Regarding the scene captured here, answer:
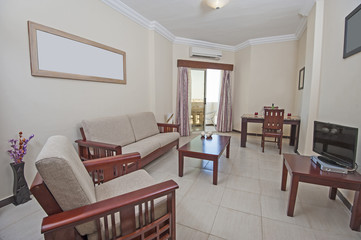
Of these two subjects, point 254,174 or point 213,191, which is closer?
point 213,191

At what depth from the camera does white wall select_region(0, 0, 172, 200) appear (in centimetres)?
158

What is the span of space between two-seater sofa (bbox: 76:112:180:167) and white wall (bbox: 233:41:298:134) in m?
2.74

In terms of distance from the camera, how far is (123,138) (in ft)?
8.17

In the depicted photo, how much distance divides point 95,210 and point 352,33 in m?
2.71

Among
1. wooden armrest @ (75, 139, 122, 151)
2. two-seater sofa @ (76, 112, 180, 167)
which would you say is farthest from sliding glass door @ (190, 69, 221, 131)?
wooden armrest @ (75, 139, 122, 151)

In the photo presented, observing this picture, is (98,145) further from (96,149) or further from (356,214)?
(356,214)

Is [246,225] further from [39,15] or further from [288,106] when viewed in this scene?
[288,106]

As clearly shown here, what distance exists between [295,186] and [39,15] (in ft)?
10.2

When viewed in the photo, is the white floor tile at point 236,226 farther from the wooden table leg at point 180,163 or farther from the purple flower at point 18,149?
the purple flower at point 18,149

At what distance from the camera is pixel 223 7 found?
9.48 ft

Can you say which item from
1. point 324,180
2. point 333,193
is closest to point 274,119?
point 333,193

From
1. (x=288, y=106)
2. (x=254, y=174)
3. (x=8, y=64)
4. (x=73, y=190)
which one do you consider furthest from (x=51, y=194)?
(x=288, y=106)

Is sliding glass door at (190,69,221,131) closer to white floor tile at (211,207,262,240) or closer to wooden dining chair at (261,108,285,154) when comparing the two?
wooden dining chair at (261,108,285,154)

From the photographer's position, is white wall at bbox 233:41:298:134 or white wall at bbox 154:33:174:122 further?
white wall at bbox 233:41:298:134
